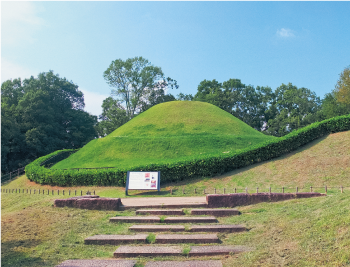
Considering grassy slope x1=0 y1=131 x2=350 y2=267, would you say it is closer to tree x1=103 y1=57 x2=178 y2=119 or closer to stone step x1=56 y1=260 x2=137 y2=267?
stone step x1=56 y1=260 x2=137 y2=267

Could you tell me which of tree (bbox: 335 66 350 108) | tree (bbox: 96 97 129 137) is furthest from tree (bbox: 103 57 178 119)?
tree (bbox: 335 66 350 108)

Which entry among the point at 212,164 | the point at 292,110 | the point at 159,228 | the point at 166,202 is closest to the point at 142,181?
the point at 166,202

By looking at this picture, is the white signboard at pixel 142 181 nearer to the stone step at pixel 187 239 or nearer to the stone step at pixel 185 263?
the stone step at pixel 187 239

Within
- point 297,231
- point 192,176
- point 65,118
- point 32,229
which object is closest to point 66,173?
point 192,176

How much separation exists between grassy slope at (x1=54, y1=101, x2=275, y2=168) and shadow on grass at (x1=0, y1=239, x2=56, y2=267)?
1511cm

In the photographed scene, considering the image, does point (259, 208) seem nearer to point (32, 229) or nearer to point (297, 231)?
point (297, 231)

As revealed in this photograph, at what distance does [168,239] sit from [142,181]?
956 centimetres

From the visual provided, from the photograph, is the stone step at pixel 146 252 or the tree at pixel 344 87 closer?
the stone step at pixel 146 252

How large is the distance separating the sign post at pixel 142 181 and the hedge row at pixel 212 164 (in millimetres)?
2238

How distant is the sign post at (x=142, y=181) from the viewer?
51.8ft

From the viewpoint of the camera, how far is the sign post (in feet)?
51.8

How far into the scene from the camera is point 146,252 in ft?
18.9

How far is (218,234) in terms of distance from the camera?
273 inches

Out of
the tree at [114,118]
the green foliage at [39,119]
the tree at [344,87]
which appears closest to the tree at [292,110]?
the tree at [344,87]
